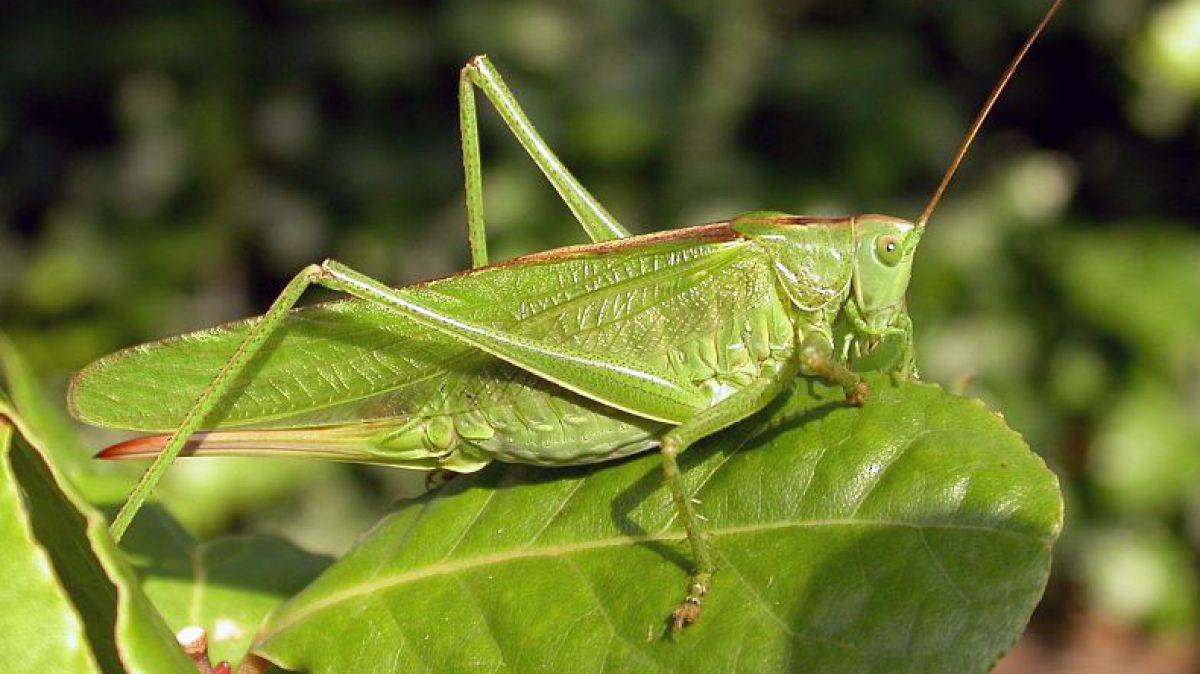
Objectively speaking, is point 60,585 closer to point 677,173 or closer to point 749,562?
point 749,562

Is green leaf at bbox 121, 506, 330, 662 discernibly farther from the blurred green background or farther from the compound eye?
the blurred green background

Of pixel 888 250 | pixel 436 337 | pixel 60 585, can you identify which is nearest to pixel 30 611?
pixel 60 585

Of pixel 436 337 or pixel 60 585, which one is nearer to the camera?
pixel 60 585

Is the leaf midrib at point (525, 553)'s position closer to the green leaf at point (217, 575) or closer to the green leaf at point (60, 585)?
the green leaf at point (217, 575)

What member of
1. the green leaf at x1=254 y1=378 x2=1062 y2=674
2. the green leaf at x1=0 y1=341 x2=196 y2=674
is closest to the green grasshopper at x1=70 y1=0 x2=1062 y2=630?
the green leaf at x1=254 y1=378 x2=1062 y2=674

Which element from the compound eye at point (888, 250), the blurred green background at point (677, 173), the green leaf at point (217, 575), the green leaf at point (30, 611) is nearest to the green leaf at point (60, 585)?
the green leaf at point (30, 611)

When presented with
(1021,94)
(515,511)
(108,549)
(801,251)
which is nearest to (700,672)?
(515,511)

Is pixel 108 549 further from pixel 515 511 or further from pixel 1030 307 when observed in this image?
pixel 1030 307
